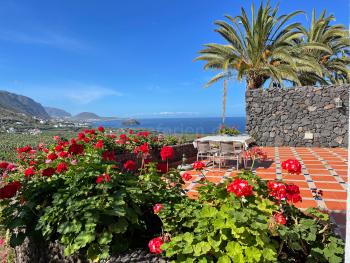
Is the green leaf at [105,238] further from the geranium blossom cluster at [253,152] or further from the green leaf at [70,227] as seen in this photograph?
the geranium blossom cluster at [253,152]

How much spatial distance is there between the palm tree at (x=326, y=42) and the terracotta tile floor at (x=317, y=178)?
6308 millimetres

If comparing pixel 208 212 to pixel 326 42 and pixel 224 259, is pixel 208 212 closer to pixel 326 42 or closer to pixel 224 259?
pixel 224 259

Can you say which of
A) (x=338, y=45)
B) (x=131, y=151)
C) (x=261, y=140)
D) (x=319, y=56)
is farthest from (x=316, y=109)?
(x=131, y=151)

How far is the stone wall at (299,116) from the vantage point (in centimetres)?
1077

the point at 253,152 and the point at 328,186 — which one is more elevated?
the point at 253,152

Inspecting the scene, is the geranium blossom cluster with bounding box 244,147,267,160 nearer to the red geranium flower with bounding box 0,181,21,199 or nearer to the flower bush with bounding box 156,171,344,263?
the flower bush with bounding box 156,171,344,263

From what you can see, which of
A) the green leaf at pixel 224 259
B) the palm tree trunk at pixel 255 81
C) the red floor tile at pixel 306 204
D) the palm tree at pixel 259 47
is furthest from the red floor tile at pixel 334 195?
the palm tree trunk at pixel 255 81

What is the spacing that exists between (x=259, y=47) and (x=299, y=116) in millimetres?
3317

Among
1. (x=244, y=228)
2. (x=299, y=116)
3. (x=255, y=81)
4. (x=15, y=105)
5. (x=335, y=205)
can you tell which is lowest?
(x=335, y=205)

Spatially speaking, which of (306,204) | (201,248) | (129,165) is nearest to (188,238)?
(201,248)

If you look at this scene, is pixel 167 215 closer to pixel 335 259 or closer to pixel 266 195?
pixel 266 195

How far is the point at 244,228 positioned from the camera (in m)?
1.57

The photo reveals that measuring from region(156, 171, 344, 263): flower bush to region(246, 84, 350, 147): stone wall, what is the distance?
10.1 metres

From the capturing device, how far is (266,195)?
2049 mm
